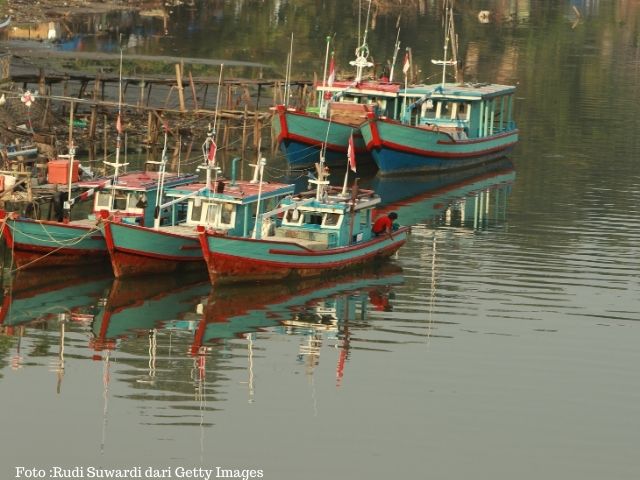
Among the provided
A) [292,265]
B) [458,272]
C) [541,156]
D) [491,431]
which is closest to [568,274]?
[458,272]

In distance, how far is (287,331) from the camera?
4388cm

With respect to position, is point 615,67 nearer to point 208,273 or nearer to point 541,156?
point 541,156

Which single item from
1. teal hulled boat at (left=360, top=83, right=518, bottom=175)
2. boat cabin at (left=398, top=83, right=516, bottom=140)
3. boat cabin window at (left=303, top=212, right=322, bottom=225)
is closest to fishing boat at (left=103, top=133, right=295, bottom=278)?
boat cabin window at (left=303, top=212, right=322, bottom=225)

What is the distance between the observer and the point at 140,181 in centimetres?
5062

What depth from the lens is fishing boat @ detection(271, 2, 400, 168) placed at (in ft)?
230

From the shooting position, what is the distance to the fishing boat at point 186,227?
47.0 m

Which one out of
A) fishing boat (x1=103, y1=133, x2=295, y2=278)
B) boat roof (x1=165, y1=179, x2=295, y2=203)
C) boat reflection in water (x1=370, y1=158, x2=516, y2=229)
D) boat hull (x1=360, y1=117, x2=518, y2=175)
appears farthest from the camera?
boat hull (x1=360, y1=117, x2=518, y2=175)

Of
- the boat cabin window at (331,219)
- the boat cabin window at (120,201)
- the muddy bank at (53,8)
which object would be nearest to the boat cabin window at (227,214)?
the boat cabin window at (331,219)

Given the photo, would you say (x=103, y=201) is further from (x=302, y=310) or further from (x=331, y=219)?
(x=302, y=310)

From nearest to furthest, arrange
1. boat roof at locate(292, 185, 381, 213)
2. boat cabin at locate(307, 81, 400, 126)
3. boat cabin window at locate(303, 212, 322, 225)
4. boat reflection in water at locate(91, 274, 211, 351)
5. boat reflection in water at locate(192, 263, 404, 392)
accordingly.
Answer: boat reflection in water at locate(192, 263, 404, 392) → boat reflection in water at locate(91, 274, 211, 351) → boat roof at locate(292, 185, 381, 213) → boat cabin window at locate(303, 212, 322, 225) → boat cabin at locate(307, 81, 400, 126)

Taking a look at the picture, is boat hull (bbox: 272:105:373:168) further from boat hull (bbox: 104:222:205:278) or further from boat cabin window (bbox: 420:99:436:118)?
boat hull (bbox: 104:222:205:278)

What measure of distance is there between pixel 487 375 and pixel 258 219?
11054 mm

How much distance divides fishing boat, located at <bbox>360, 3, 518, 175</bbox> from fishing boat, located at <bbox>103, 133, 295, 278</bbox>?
2053cm

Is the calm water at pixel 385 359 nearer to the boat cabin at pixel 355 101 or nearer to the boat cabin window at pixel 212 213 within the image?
the boat cabin window at pixel 212 213
